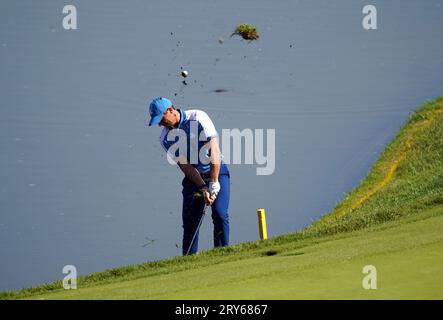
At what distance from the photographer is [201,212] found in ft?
32.5

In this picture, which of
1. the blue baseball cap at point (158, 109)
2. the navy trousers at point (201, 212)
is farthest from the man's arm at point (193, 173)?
the blue baseball cap at point (158, 109)

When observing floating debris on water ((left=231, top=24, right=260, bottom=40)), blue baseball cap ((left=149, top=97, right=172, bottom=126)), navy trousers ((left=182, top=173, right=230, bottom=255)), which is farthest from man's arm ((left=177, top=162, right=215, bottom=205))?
floating debris on water ((left=231, top=24, right=260, bottom=40))

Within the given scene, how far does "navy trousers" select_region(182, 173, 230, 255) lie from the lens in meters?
9.70


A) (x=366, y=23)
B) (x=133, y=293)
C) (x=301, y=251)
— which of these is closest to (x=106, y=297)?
(x=133, y=293)

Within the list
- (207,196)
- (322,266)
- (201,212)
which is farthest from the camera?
(201,212)

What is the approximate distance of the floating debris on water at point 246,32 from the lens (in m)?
15.4

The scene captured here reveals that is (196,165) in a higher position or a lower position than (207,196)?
higher

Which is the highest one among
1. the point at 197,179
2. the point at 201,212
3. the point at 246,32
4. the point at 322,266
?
the point at 246,32

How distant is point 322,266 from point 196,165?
308 centimetres

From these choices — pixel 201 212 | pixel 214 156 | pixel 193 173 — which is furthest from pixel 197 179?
pixel 201 212

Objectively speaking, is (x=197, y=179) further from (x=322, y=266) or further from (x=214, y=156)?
(x=322, y=266)

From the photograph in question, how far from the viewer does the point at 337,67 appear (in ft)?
50.5

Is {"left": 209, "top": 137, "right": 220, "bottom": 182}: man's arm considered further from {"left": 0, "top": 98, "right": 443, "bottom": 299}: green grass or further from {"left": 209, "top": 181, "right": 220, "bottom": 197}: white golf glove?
{"left": 0, "top": 98, "right": 443, "bottom": 299}: green grass

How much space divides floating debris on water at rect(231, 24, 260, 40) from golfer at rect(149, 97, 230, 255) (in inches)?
233
